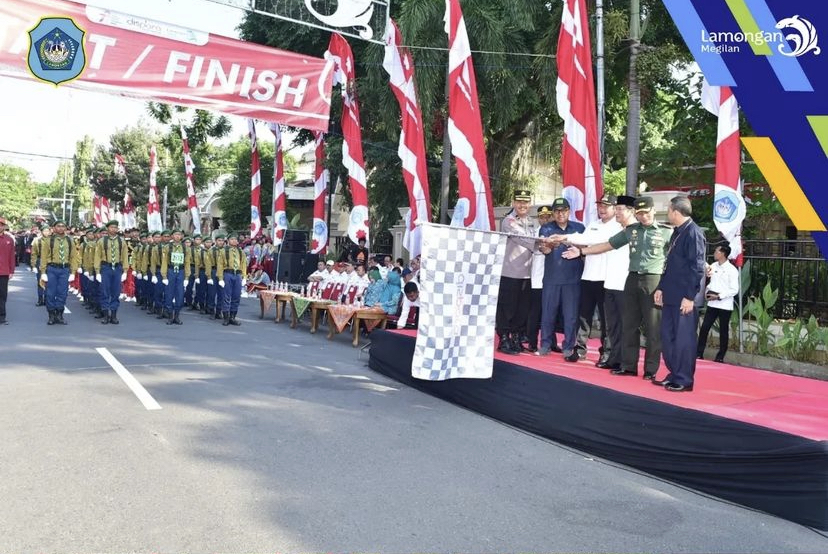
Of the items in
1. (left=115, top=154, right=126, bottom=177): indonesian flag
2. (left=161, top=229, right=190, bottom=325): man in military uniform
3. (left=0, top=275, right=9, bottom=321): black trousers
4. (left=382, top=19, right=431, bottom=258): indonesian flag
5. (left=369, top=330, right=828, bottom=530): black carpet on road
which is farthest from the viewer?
(left=115, top=154, right=126, bottom=177): indonesian flag

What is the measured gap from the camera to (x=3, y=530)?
3.61 m

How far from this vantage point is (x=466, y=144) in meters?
9.29

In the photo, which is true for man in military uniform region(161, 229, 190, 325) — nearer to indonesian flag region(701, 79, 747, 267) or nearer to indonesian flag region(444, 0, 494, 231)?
indonesian flag region(444, 0, 494, 231)

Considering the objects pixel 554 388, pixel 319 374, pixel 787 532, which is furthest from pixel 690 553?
pixel 319 374

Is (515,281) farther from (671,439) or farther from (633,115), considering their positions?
(633,115)

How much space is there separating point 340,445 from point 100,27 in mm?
6134

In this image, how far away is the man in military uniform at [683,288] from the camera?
5.38 metres

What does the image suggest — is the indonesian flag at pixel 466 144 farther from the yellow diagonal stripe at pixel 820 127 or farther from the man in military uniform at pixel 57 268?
the man in military uniform at pixel 57 268

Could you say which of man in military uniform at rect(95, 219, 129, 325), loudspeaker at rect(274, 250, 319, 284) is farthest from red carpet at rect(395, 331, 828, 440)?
loudspeaker at rect(274, 250, 319, 284)

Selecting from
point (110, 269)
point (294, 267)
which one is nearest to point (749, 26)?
point (110, 269)

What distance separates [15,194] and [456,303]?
84.5 m

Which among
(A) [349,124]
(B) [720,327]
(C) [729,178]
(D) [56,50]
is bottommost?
(B) [720,327]

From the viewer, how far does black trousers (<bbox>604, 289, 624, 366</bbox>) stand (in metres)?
6.36

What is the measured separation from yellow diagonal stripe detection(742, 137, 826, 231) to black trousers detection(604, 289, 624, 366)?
12.0 feet
